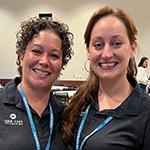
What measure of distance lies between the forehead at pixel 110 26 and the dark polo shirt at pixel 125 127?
1.11 ft

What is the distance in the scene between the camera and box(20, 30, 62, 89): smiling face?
1.61 meters

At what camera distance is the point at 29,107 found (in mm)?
1617

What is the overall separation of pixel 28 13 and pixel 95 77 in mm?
7847

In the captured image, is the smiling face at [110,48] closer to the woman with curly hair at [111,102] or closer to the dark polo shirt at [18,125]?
the woman with curly hair at [111,102]

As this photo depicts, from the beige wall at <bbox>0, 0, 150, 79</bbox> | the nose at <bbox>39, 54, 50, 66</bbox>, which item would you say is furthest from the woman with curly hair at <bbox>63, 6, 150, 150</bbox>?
the beige wall at <bbox>0, 0, 150, 79</bbox>

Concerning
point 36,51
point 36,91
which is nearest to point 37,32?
point 36,51

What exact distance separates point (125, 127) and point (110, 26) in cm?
52

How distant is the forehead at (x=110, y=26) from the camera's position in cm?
152

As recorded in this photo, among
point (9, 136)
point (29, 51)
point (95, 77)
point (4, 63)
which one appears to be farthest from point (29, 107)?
point (4, 63)

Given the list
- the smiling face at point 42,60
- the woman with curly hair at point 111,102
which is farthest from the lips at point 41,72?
the woman with curly hair at point 111,102

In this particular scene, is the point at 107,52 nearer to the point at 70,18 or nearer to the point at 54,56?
the point at 54,56

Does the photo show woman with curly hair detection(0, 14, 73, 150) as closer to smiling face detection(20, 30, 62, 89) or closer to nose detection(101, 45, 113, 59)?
smiling face detection(20, 30, 62, 89)

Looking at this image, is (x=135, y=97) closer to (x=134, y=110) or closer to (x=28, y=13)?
(x=134, y=110)

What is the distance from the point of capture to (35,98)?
170 cm
